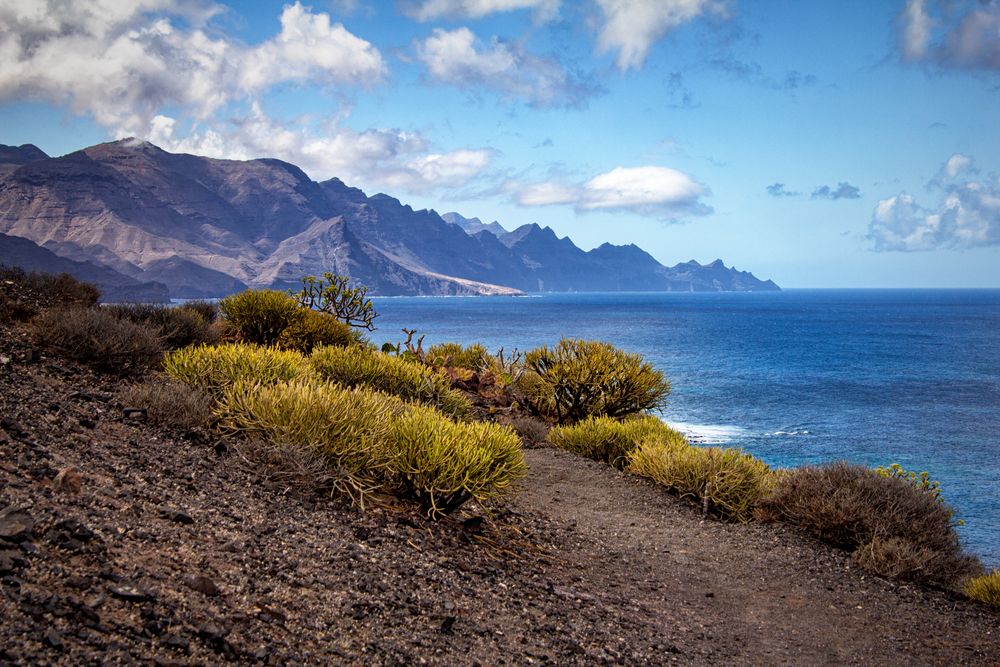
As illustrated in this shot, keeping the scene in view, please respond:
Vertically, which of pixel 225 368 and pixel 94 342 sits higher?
pixel 94 342

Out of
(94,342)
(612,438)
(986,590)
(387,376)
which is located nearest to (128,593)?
(94,342)

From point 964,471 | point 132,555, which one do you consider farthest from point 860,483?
point 964,471

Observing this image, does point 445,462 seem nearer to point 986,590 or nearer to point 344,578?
point 344,578

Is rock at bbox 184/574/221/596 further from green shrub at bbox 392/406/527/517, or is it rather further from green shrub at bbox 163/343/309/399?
green shrub at bbox 163/343/309/399

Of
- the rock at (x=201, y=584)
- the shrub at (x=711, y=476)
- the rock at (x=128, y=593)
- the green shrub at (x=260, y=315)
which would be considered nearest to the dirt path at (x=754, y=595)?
the shrub at (x=711, y=476)

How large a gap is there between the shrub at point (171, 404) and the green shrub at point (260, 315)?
6.99m

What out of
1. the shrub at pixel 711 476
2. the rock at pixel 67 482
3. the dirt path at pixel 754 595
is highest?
the rock at pixel 67 482

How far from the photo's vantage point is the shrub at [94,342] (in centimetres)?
841

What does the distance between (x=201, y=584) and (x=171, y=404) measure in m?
3.54

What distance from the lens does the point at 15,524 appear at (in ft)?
12.3

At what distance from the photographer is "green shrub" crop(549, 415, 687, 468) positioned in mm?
12062

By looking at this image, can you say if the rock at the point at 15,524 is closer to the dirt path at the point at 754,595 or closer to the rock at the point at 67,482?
the rock at the point at 67,482

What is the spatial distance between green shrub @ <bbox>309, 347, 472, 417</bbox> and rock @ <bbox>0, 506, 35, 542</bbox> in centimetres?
722

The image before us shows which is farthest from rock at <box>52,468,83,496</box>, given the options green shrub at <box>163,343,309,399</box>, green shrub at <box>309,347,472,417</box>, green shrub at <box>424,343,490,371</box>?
green shrub at <box>424,343,490,371</box>
